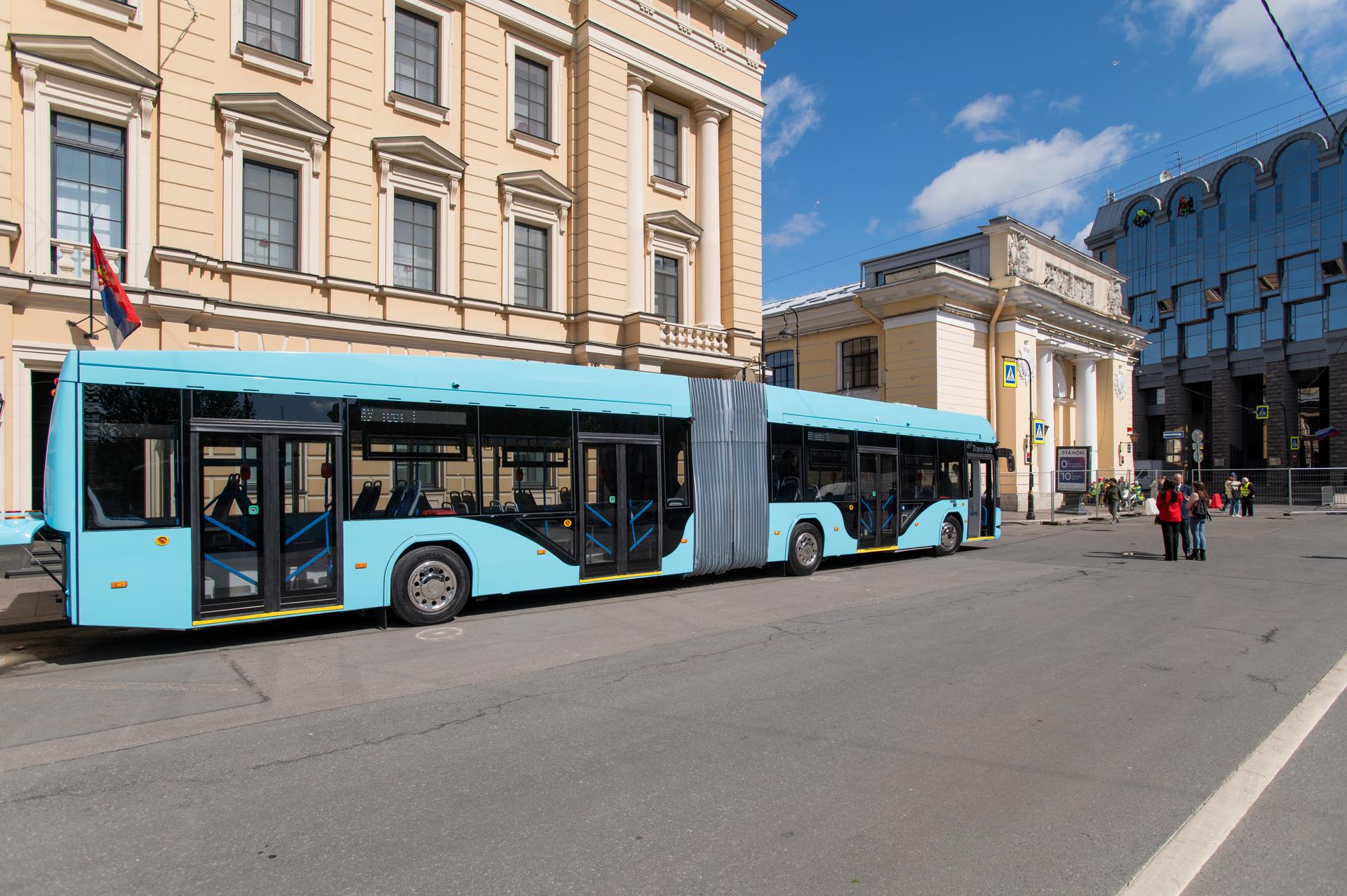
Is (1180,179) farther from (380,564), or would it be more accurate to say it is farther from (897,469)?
(380,564)

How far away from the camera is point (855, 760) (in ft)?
15.8

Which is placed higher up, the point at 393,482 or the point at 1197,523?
the point at 393,482

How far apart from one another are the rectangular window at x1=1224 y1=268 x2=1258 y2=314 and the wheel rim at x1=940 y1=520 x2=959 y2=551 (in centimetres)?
5811

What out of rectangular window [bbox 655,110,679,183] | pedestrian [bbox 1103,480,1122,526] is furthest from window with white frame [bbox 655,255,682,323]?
pedestrian [bbox 1103,480,1122,526]

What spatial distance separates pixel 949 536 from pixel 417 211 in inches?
545

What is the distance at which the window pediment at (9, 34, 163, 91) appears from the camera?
1238 centimetres

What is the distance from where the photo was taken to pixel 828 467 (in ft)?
47.4

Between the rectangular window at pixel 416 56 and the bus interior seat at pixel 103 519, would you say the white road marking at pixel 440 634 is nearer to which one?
the bus interior seat at pixel 103 519

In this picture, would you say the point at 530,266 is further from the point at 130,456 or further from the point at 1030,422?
the point at 1030,422

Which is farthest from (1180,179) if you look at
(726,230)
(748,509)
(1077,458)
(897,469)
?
(748,509)

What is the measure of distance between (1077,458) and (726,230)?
1758 cm

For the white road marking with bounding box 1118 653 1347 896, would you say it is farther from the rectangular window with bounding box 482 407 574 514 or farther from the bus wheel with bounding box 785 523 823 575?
the bus wheel with bounding box 785 523 823 575

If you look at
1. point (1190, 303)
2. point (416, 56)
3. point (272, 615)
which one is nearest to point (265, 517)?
A: point (272, 615)

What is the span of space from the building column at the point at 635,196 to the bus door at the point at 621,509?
8.97 meters
